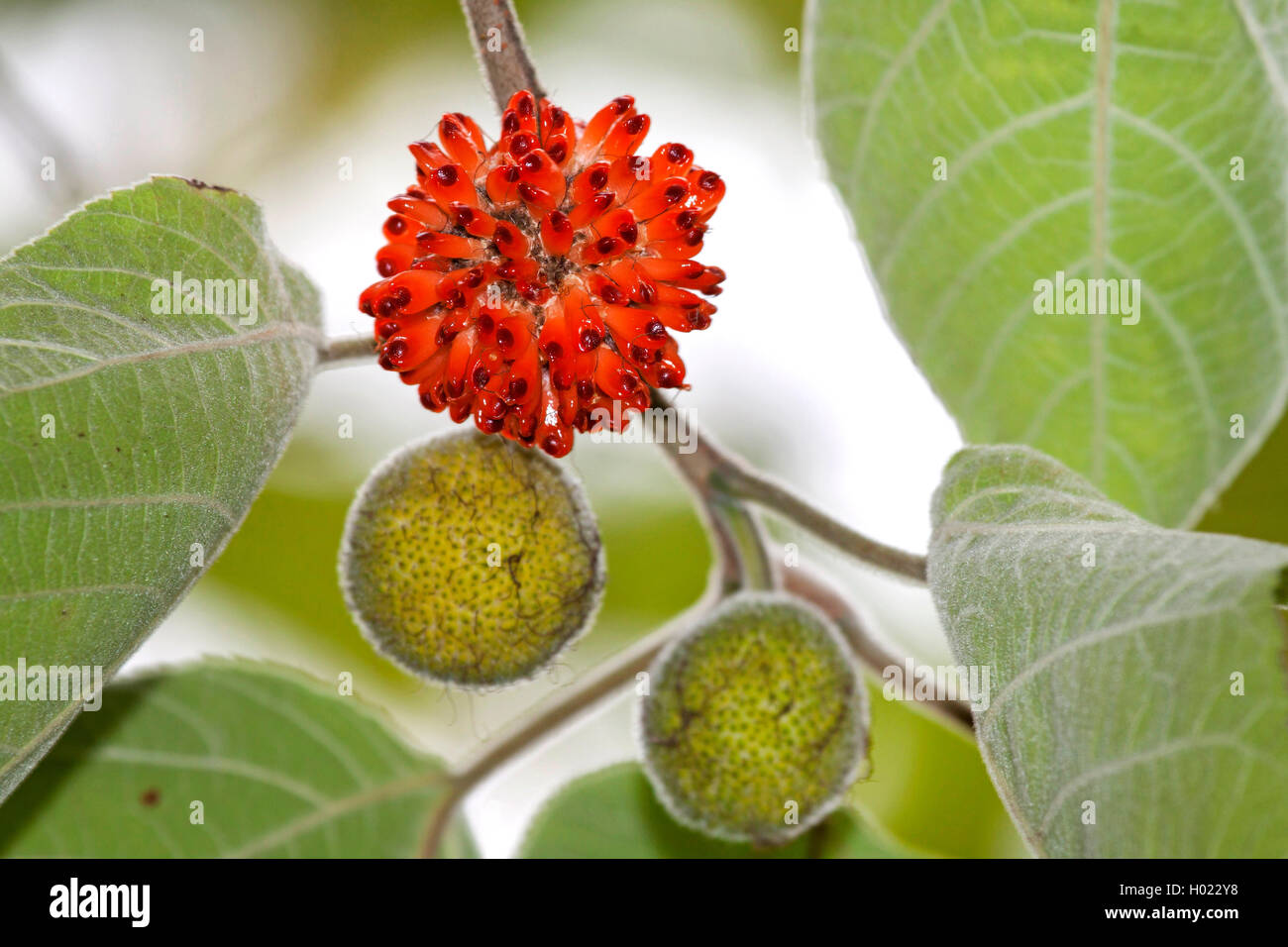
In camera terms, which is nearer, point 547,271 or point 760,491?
point 547,271

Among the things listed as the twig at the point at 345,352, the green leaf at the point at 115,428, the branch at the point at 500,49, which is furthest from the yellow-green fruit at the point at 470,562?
the branch at the point at 500,49

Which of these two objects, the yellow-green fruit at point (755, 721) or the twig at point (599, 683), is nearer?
the yellow-green fruit at point (755, 721)

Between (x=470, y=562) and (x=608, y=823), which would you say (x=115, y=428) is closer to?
(x=470, y=562)

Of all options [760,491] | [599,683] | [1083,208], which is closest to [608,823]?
[599,683]

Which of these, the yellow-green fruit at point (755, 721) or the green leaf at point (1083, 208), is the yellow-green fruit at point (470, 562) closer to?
the yellow-green fruit at point (755, 721)

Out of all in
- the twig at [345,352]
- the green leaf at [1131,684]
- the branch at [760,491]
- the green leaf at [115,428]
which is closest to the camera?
the green leaf at [1131,684]

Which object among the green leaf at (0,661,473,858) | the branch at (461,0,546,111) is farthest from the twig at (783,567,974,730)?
the branch at (461,0,546,111)

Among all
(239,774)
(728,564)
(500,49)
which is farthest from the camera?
(239,774)
